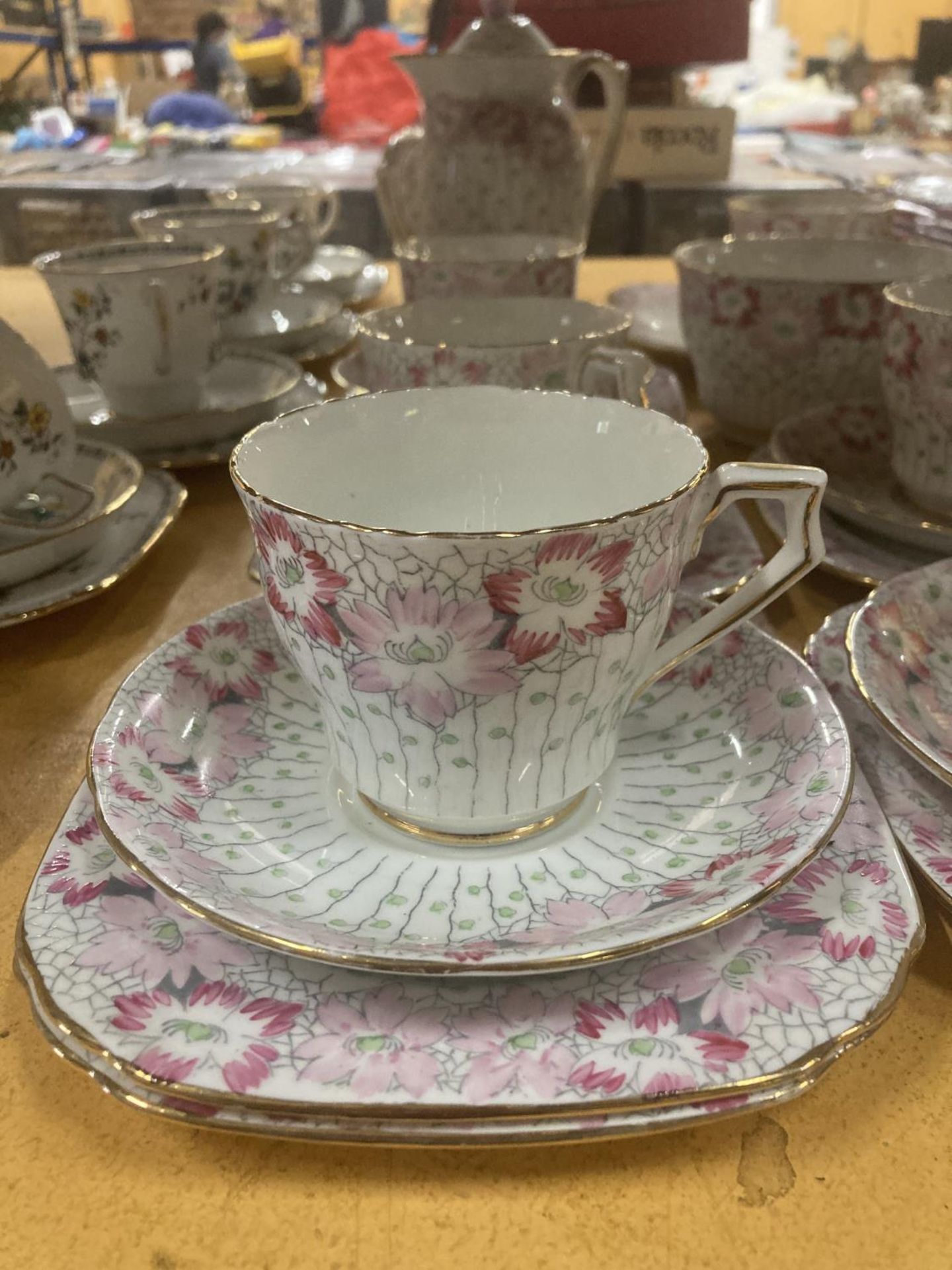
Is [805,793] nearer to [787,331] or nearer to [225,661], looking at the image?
[225,661]

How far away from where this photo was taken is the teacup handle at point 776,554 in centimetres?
36

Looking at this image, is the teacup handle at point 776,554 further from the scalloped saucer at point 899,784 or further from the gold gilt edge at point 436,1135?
the gold gilt edge at point 436,1135

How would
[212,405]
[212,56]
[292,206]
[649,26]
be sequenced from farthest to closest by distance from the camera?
[212,56]
[649,26]
[292,206]
[212,405]

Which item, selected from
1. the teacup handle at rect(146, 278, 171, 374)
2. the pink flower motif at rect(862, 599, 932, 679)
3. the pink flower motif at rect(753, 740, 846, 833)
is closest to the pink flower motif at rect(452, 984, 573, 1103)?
the pink flower motif at rect(753, 740, 846, 833)

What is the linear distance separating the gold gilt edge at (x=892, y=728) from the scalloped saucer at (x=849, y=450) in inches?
7.3

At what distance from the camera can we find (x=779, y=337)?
2.14 ft

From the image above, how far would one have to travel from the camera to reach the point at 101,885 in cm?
33

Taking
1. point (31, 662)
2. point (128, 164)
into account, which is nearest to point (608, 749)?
point (31, 662)

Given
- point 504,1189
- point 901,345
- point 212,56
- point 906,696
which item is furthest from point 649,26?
point 212,56

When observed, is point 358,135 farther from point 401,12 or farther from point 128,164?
point 401,12

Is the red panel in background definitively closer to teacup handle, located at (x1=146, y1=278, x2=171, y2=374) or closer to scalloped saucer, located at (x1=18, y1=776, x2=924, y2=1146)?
teacup handle, located at (x1=146, y1=278, x2=171, y2=374)

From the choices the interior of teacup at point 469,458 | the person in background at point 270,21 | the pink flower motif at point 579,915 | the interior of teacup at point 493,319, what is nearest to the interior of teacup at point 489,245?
the interior of teacup at point 493,319

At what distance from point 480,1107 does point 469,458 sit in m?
0.30

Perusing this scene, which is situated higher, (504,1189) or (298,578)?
(298,578)
